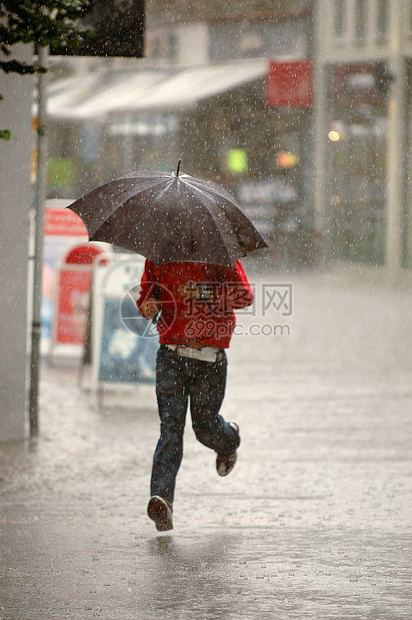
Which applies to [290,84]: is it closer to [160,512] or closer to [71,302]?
[71,302]

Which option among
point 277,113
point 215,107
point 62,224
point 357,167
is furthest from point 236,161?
point 62,224

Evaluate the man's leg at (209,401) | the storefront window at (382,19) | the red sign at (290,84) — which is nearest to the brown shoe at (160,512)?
the man's leg at (209,401)

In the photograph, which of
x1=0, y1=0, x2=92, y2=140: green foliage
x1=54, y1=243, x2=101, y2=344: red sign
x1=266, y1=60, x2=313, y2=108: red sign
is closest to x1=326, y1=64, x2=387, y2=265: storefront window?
x1=266, y1=60, x2=313, y2=108: red sign

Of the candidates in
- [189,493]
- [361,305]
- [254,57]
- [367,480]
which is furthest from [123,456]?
[254,57]

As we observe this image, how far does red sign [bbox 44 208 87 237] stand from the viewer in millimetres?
11672

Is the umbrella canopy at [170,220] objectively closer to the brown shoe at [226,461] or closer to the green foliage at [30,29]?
the green foliage at [30,29]

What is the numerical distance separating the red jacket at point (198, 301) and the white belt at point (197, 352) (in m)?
0.04

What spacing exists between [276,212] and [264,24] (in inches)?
200

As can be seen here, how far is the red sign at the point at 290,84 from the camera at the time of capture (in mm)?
24953

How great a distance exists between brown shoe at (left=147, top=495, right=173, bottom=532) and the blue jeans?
0.06m

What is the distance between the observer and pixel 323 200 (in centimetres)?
2592

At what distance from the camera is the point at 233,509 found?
19.7 feet

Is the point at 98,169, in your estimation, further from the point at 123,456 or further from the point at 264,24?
the point at 123,456

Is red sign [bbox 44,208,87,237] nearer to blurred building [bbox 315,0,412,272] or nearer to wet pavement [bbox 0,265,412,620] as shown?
wet pavement [bbox 0,265,412,620]
